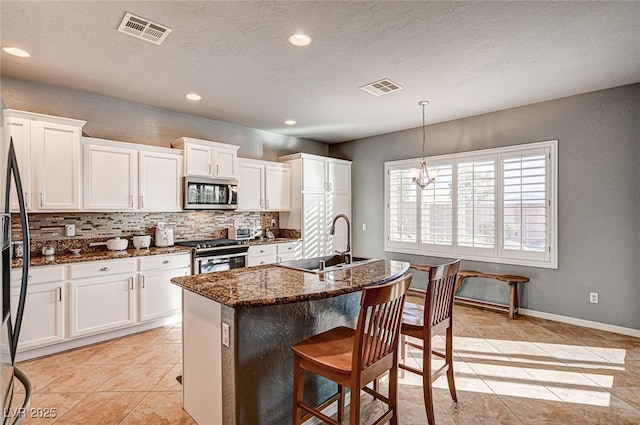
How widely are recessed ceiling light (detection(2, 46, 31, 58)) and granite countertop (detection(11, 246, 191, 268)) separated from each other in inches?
72.5

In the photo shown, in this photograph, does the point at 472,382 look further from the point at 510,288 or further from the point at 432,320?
the point at 510,288

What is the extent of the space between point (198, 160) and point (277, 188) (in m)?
1.47

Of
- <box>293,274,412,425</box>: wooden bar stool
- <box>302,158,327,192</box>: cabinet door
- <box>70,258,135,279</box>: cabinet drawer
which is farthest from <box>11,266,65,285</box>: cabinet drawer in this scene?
<box>302,158,327,192</box>: cabinet door

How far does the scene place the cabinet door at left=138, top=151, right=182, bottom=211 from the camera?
4035 mm

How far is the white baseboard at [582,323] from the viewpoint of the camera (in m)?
3.70

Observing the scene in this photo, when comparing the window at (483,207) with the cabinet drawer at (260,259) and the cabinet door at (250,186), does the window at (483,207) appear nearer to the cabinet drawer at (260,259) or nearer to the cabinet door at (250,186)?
the cabinet drawer at (260,259)

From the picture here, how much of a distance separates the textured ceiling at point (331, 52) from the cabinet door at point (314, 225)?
1.81 meters

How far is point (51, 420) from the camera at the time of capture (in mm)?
2219

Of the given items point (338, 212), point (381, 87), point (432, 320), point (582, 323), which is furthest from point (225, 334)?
point (338, 212)

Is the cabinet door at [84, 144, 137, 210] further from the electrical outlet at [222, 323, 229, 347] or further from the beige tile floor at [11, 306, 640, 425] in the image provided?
the electrical outlet at [222, 323, 229, 347]

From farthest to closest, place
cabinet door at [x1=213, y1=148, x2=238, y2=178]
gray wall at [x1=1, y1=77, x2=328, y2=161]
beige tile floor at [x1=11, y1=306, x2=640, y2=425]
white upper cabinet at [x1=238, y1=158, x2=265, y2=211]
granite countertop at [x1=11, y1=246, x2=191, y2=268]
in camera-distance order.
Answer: white upper cabinet at [x1=238, y1=158, x2=265, y2=211] → cabinet door at [x1=213, y1=148, x2=238, y2=178] → gray wall at [x1=1, y1=77, x2=328, y2=161] → granite countertop at [x1=11, y1=246, x2=191, y2=268] → beige tile floor at [x1=11, y1=306, x2=640, y2=425]

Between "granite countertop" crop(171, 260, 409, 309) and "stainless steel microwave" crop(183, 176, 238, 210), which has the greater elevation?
"stainless steel microwave" crop(183, 176, 238, 210)

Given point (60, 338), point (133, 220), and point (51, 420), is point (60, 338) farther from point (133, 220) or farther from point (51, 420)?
point (133, 220)

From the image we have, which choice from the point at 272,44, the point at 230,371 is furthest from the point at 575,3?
the point at 230,371
